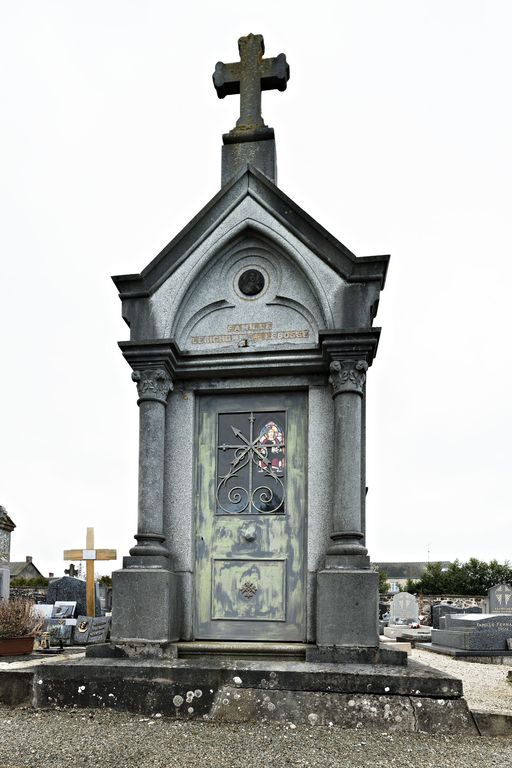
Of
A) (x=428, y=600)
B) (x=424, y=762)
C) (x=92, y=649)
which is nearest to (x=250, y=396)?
(x=92, y=649)

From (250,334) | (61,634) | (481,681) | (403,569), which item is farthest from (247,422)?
(403,569)

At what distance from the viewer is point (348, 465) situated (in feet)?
19.7

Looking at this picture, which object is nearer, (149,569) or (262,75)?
(149,569)

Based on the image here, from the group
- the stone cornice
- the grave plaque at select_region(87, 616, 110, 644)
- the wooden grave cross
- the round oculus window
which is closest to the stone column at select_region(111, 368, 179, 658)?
the stone cornice

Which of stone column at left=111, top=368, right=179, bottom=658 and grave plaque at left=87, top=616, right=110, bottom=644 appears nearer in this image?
stone column at left=111, top=368, right=179, bottom=658

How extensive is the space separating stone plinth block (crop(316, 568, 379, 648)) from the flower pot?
20.5 feet

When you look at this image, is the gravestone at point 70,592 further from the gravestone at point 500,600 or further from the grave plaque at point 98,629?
the gravestone at point 500,600

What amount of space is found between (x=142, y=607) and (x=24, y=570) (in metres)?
55.8

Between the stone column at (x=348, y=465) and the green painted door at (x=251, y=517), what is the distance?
467 mm

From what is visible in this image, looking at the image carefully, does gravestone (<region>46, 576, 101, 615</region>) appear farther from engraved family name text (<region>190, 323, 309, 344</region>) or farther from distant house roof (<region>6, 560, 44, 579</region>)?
distant house roof (<region>6, 560, 44, 579</region>)

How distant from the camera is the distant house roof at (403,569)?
3123 inches

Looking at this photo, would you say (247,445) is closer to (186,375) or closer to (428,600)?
(186,375)

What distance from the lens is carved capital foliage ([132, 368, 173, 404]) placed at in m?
6.40

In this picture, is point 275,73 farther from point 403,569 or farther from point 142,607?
point 403,569
